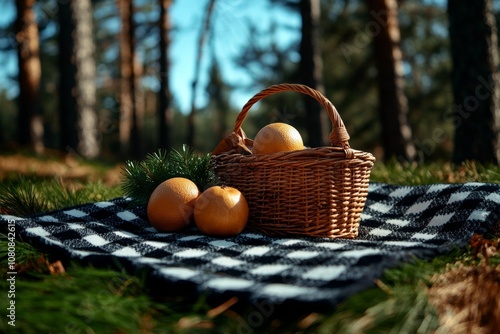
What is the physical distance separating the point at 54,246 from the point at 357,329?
110 cm

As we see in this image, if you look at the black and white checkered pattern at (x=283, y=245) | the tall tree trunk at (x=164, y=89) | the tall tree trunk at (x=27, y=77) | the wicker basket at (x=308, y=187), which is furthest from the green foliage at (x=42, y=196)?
the tall tree trunk at (x=27, y=77)

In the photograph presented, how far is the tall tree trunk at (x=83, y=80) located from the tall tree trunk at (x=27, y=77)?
226cm

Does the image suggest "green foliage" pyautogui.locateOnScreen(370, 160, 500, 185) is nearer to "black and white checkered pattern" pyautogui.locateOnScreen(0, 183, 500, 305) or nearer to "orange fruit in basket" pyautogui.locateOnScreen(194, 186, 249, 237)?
"black and white checkered pattern" pyautogui.locateOnScreen(0, 183, 500, 305)

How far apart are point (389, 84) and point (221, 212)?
4.91 meters

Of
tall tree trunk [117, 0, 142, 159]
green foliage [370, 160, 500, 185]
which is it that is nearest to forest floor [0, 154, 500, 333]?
green foliage [370, 160, 500, 185]

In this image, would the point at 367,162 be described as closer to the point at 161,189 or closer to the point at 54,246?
the point at 161,189

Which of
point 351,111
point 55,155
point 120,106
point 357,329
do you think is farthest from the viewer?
point 120,106

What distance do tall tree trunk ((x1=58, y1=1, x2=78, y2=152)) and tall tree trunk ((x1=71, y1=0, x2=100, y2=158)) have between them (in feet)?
0.20

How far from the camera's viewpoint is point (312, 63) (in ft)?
19.3

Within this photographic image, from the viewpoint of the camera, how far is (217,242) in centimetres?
179

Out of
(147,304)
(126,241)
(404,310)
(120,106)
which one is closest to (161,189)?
(126,241)

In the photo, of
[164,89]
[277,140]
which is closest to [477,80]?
[277,140]

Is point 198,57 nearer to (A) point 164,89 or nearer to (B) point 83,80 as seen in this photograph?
(B) point 83,80

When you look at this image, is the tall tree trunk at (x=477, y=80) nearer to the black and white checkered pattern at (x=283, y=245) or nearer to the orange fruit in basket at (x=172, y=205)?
the black and white checkered pattern at (x=283, y=245)
